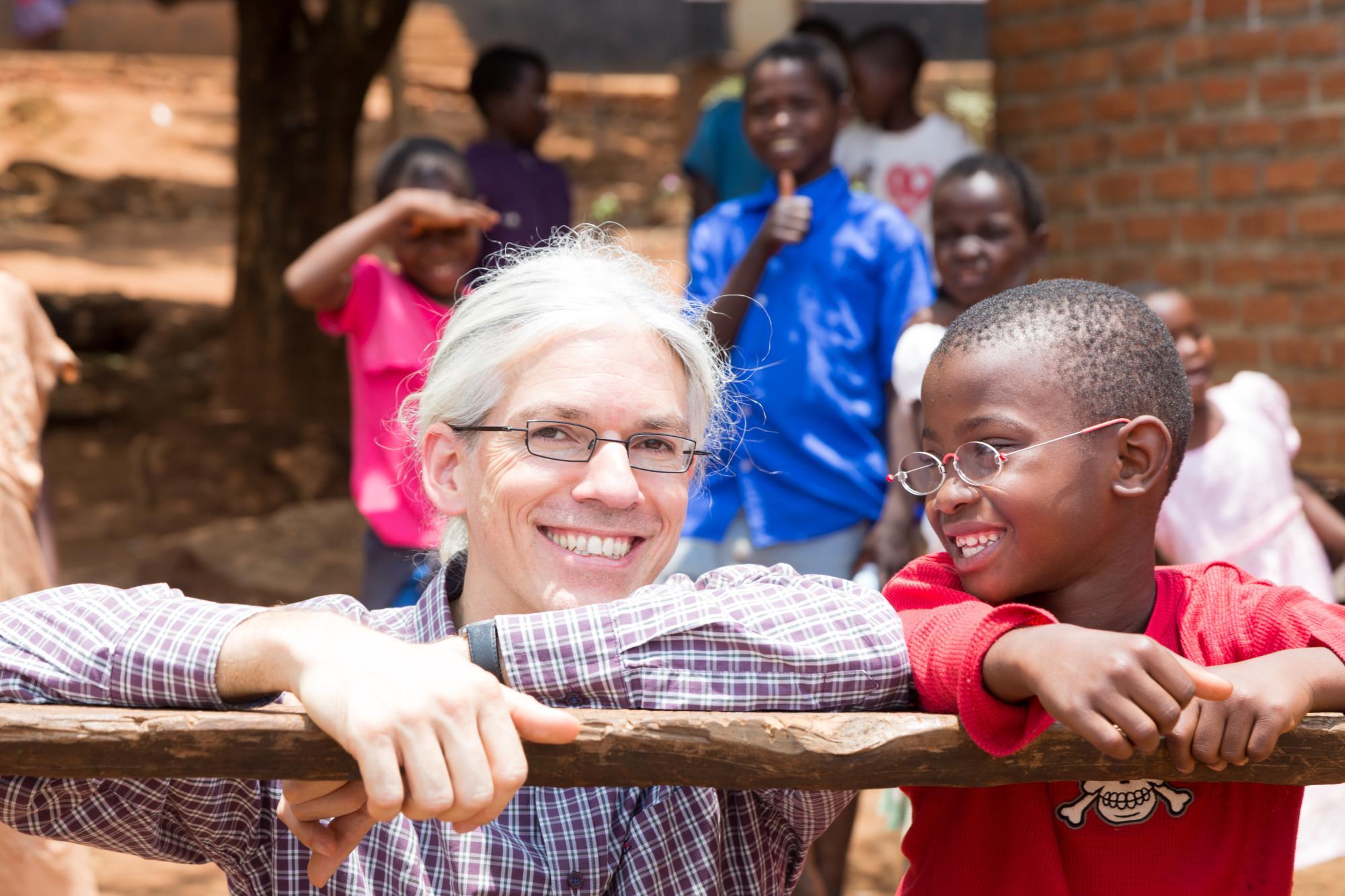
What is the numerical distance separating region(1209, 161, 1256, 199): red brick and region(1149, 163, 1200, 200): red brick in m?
0.06

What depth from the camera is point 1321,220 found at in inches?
203

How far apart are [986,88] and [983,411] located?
15133 mm

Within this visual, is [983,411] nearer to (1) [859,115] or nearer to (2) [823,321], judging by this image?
(2) [823,321]

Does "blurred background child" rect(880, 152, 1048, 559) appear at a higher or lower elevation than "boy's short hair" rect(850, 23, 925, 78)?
lower

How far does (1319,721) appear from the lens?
5.06 ft

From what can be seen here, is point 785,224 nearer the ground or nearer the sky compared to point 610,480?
nearer the sky

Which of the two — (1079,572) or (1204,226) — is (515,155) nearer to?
(1204,226)

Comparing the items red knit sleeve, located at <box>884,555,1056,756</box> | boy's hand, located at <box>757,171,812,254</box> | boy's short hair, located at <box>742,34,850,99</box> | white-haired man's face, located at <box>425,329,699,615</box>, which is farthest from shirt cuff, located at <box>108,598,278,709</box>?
boy's short hair, located at <box>742,34,850,99</box>

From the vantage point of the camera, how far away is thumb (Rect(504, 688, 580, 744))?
1392 mm

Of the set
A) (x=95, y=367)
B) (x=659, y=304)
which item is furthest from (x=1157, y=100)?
(x=95, y=367)

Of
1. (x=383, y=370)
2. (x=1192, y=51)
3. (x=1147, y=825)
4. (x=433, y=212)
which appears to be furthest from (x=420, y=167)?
(x=1147, y=825)

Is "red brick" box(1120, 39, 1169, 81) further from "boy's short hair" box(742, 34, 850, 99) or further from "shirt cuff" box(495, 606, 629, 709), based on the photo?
"shirt cuff" box(495, 606, 629, 709)

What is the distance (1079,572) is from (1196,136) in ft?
13.4

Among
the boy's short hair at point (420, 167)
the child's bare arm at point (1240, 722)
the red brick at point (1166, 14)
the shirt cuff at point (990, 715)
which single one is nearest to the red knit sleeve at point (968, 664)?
the shirt cuff at point (990, 715)
